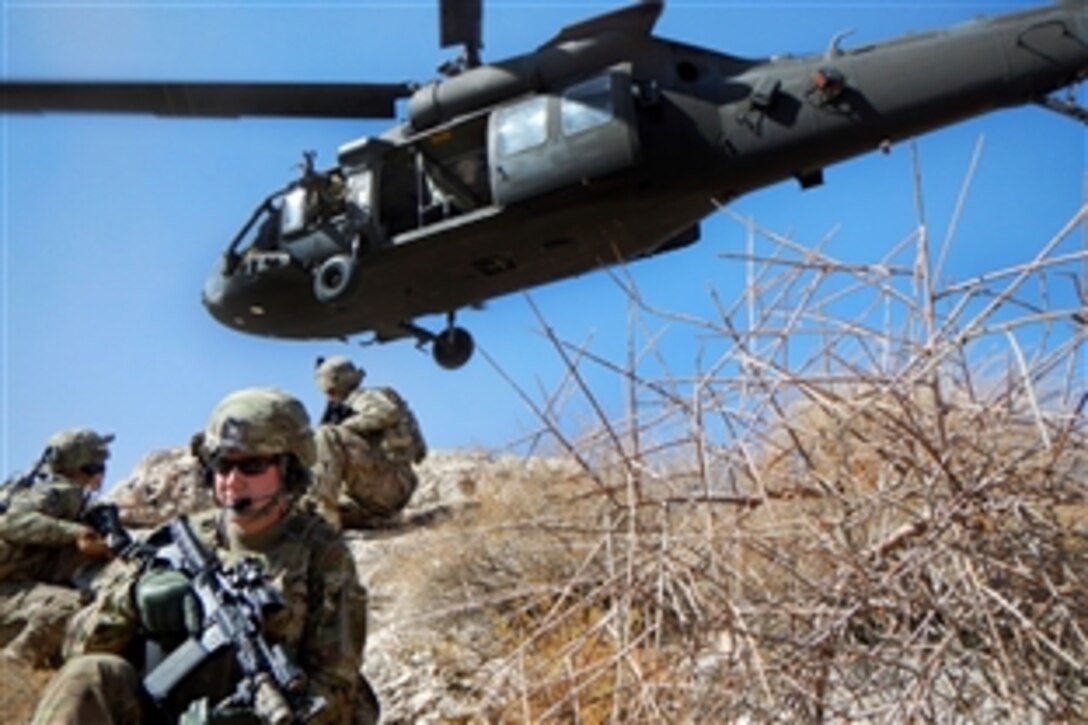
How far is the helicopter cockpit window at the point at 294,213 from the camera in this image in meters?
9.98

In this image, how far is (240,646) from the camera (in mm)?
2846

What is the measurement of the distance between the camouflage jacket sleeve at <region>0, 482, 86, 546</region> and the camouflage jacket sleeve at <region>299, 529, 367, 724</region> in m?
3.32

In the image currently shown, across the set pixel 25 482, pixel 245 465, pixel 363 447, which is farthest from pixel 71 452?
pixel 245 465

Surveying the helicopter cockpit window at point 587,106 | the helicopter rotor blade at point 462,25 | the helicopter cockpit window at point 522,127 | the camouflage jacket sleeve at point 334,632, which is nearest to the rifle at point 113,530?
the camouflage jacket sleeve at point 334,632

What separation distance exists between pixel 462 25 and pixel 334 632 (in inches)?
275

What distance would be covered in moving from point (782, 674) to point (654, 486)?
65cm

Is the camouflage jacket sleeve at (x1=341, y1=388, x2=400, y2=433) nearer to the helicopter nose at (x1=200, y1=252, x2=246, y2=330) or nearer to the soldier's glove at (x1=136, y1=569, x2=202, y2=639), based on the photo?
the helicopter nose at (x1=200, y1=252, x2=246, y2=330)

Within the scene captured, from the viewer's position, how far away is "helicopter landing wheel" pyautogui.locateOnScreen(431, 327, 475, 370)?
1084cm

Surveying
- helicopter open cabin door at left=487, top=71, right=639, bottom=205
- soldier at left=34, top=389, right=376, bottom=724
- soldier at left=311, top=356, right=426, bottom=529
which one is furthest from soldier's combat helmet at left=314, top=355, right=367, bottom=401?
soldier at left=34, top=389, right=376, bottom=724

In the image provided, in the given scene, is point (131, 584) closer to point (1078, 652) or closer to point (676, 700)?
point (676, 700)

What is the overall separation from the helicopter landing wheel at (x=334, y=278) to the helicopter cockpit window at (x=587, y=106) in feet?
6.77

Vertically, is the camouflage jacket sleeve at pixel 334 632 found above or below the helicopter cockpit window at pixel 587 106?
below

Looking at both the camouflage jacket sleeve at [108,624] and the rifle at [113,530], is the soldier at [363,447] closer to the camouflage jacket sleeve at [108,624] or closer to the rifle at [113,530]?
the rifle at [113,530]

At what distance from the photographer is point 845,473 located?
108 inches
